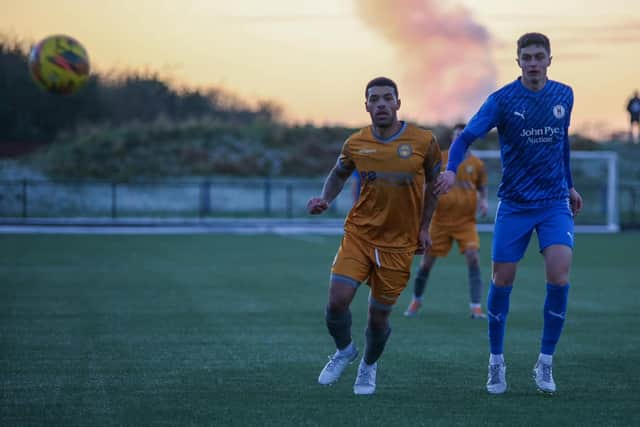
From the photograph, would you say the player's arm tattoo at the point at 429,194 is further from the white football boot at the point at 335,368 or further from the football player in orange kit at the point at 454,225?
the football player in orange kit at the point at 454,225

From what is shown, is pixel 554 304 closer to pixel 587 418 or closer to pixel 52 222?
pixel 587 418

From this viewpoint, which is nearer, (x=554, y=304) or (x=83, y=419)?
(x=83, y=419)

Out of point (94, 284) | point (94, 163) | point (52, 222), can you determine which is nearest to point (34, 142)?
point (94, 163)

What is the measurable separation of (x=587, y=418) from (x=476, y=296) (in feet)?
18.0

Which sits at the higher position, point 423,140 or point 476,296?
point 423,140

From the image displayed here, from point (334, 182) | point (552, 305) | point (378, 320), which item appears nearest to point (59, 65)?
point (334, 182)

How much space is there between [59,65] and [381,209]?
38.7 ft

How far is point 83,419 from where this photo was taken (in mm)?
6184

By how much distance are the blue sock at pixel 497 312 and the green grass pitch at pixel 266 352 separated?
1.21ft

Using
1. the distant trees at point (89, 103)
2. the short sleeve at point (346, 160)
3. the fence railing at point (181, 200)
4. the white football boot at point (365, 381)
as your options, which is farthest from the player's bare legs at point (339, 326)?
the distant trees at point (89, 103)

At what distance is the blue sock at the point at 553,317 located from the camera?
7.20 metres

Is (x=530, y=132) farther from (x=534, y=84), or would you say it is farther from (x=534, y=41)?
(x=534, y=41)

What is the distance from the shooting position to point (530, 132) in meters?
7.10

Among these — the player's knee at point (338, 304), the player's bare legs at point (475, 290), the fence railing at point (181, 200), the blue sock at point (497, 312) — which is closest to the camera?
the player's knee at point (338, 304)
